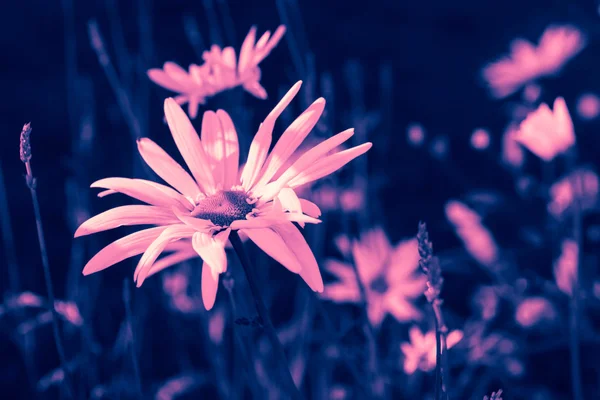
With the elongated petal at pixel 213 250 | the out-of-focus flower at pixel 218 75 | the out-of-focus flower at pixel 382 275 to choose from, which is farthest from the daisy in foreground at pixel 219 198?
the out-of-focus flower at pixel 382 275

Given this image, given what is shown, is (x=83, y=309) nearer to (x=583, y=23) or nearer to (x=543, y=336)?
(x=543, y=336)

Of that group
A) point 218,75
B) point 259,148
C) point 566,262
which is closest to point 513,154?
point 566,262

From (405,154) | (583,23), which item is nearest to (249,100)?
(405,154)

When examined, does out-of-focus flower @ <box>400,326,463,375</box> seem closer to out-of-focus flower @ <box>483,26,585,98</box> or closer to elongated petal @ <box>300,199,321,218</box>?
elongated petal @ <box>300,199,321,218</box>

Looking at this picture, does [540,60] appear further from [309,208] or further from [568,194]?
[309,208]

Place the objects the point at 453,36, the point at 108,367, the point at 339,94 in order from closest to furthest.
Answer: the point at 108,367 → the point at 339,94 → the point at 453,36

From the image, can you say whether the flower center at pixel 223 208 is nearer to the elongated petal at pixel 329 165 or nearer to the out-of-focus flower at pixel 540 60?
the elongated petal at pixel 329 165

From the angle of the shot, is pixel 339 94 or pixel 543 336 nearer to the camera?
pixel 543 336
